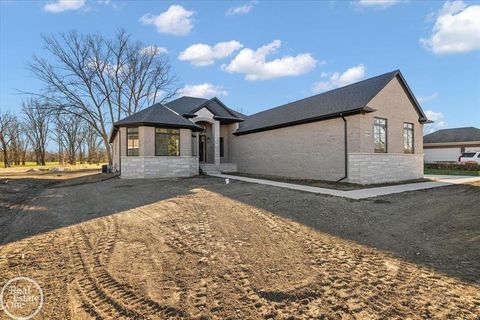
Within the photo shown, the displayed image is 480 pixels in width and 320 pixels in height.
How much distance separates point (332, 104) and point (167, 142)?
10.6 m

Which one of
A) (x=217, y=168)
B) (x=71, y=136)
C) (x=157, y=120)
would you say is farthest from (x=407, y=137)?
(x=71, y=136)

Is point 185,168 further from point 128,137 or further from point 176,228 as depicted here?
point 176,228

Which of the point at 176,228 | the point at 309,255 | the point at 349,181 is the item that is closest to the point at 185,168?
the point at 349,181

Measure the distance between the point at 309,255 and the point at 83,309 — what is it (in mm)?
3154

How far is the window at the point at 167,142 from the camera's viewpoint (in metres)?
16.6

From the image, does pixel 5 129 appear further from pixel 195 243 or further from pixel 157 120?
pixel 195 243

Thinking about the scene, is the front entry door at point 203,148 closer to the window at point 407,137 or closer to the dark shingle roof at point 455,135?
the window at point 407,137

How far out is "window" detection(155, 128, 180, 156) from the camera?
654 inches

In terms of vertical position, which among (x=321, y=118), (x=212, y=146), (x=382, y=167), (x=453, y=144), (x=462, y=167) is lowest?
(x=462, y=167)

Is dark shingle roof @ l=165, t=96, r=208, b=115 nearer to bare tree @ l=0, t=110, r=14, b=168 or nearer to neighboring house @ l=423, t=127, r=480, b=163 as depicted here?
neighboring house @ l=423, t=127, r=480, b=163

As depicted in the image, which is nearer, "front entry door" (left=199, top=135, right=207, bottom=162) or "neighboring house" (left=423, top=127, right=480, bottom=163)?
"front entry door" (left=199, top=135, right=207, bottom=162)

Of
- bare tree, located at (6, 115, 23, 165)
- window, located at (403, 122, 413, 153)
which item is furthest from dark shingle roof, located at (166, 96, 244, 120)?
bare tree, located at (6, 115, 23, 165)

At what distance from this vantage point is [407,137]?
1551 centimetres

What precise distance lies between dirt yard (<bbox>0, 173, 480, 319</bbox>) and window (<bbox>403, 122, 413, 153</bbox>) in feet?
28.0
